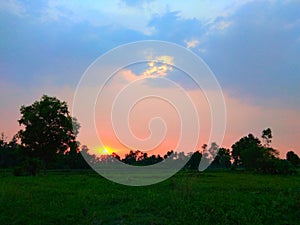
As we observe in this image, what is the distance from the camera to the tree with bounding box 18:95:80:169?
135 ft

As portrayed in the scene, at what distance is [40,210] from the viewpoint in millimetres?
13117

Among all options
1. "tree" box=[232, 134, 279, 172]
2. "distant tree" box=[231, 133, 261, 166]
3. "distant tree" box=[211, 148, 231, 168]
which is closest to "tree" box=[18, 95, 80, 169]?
"tree" box=[232, 134, 279, 172]

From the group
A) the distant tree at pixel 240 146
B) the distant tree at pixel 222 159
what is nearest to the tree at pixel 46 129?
the distant tree at pixel 240 146

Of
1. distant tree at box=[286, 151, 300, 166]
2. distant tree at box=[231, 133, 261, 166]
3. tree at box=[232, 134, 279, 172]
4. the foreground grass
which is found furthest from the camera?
distant tree at box=[231, 133, 261, 166]

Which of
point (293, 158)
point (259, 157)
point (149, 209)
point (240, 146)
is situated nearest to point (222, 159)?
point (240, 146)

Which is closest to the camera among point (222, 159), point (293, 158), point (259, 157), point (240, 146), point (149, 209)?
point (149, 209)

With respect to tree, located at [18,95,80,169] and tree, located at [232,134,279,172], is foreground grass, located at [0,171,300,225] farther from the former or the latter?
tree, located at [232,134,279,172]

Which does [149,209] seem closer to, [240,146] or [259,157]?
[259,157]

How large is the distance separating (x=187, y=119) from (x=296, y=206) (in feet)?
24.8

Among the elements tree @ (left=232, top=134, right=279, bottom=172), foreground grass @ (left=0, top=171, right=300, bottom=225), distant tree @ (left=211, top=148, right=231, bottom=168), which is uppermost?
distant tree @ (left=211, top=148, right=231, bottom=168)

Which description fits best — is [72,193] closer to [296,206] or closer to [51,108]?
[296,206]

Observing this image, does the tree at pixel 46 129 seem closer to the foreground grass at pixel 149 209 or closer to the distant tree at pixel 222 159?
the foreground grass at pixel 149 209

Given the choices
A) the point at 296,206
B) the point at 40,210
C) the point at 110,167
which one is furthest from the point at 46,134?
the point at 296,206

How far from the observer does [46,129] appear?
1623 inches
